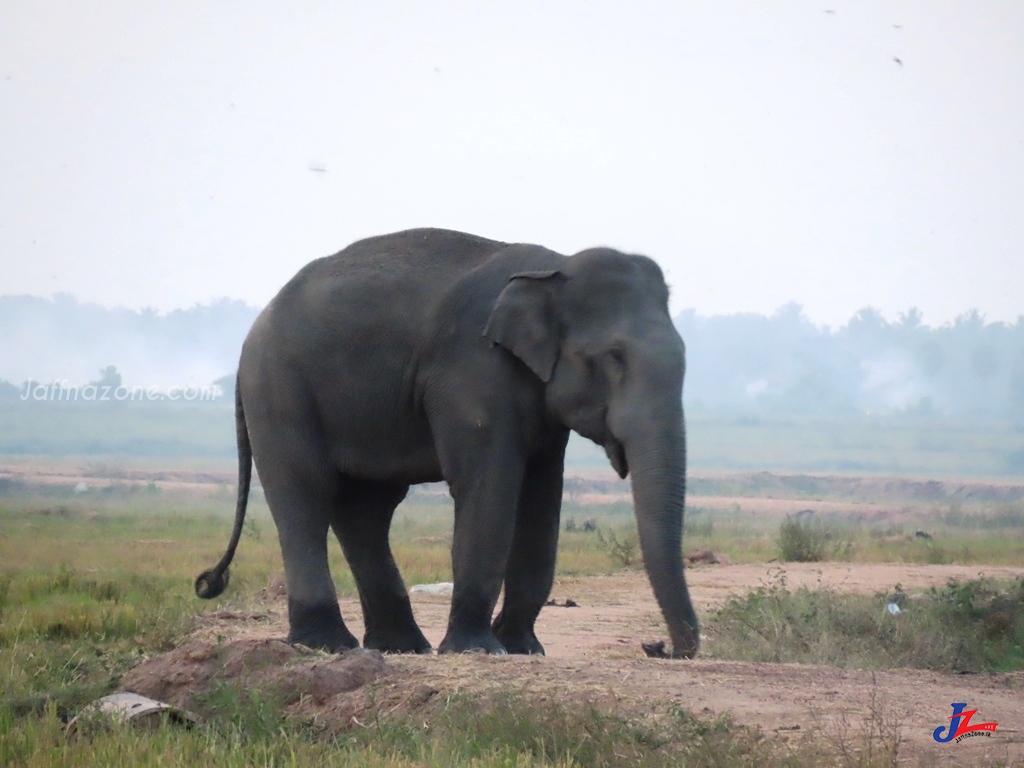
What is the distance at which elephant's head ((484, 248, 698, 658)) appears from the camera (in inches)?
344

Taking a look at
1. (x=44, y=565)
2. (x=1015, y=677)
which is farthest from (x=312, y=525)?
(x=44, y=565)

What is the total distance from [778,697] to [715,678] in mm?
499

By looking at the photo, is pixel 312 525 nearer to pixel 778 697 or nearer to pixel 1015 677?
pixel 778 697

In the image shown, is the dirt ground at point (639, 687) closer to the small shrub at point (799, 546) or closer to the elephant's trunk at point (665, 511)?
the elephant's trunk at point (665, 511)

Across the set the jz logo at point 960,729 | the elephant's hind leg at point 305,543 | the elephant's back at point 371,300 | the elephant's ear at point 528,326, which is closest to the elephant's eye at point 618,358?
the elephant's ear at point 528,326

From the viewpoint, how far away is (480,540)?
9125mm

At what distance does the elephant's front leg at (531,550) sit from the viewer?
9.81 meters

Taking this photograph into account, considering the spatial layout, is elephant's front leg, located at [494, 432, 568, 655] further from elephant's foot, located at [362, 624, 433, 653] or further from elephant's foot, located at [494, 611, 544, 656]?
elephant's foot, located at [362, 624, 433, 653]

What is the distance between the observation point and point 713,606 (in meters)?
15.1

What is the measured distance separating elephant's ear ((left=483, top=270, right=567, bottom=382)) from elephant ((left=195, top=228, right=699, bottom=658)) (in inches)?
0.4

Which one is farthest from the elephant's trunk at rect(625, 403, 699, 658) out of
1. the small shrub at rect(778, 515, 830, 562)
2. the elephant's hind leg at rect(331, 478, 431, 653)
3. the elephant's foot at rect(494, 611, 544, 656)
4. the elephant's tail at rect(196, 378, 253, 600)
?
the small shrub at rect(778, 515, 830, 562)

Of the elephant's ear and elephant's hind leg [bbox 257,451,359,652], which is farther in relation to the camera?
elephant's hind leg [bbox 257,451,359,652]

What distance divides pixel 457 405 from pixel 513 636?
64.6 inches

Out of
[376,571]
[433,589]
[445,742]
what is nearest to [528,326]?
[376,571]
